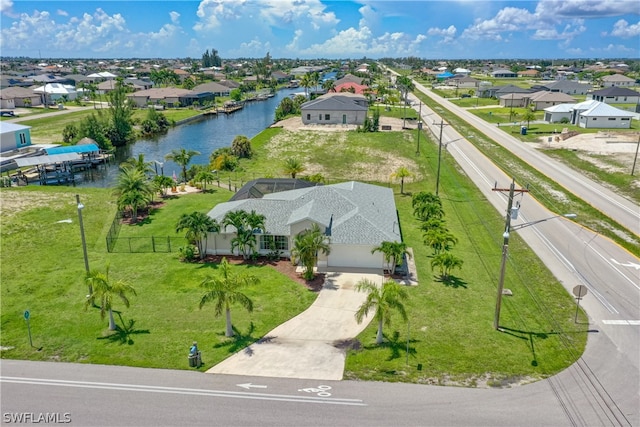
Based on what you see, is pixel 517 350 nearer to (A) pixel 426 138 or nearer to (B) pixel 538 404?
(B) pixel 538 404

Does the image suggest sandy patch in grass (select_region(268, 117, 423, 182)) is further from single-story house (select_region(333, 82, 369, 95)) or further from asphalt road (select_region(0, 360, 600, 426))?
asphalt road (select_region(0, 360, 600, 426))

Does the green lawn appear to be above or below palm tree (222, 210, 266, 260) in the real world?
below

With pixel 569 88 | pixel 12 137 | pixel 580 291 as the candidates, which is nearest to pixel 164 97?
pixel 12 137

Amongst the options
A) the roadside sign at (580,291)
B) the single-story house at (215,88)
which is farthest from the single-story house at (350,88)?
the roadside sign at (580,291)

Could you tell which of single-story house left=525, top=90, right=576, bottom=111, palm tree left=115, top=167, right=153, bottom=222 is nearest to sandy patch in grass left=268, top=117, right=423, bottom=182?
palm tree left=115, top=167, right=153, bottom=222

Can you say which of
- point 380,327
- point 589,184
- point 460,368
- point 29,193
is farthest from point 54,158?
point 589,184

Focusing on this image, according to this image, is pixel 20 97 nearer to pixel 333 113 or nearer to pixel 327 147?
pixel 333 113
